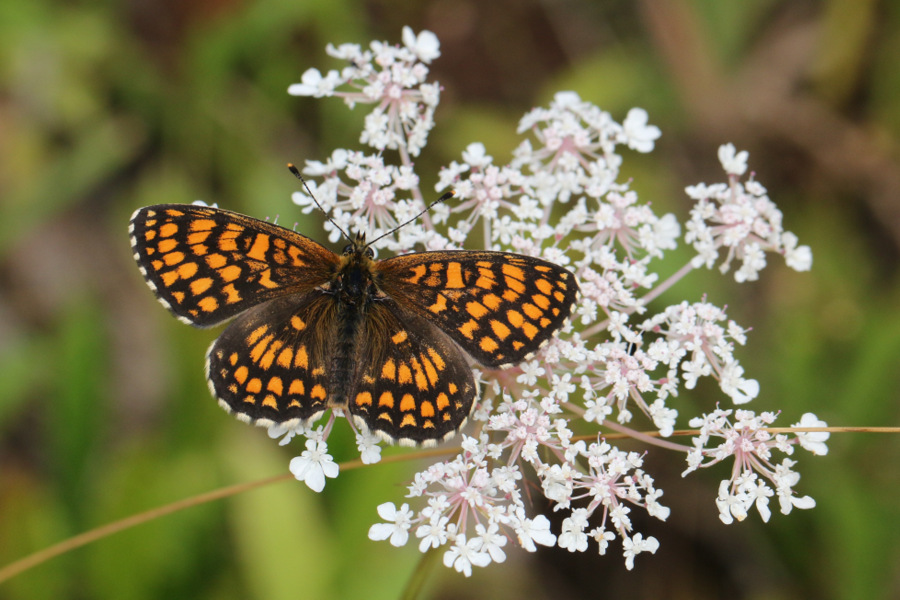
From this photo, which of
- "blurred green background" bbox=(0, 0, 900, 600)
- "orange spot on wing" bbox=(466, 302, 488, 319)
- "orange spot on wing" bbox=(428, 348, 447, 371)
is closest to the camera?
"orange spot on wing" bbox=(428, 348, 447, 371)

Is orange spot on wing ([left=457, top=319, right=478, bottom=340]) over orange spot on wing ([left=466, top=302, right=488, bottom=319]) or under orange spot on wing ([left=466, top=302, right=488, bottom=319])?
under

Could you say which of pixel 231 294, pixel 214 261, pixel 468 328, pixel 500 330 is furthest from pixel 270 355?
pixel 500 330

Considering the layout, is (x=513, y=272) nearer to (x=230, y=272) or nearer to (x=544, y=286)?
(x=544, y=286)

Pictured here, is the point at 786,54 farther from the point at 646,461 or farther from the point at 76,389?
the point at 76,389

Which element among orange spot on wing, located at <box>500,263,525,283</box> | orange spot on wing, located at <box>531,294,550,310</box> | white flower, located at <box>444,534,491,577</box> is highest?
orange spot on wing, located at <box>500,263,525,283</box>

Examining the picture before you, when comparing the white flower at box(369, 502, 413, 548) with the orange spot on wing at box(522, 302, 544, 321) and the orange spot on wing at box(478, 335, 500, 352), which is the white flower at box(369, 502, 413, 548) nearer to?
the orange spot on wing at box(478, 335, 500, 352)

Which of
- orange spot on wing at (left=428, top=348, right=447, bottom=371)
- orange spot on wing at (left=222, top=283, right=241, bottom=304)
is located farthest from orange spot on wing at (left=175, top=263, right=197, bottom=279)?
orange spot on wing at (left=428, top=348, right=447, bottom=371)
